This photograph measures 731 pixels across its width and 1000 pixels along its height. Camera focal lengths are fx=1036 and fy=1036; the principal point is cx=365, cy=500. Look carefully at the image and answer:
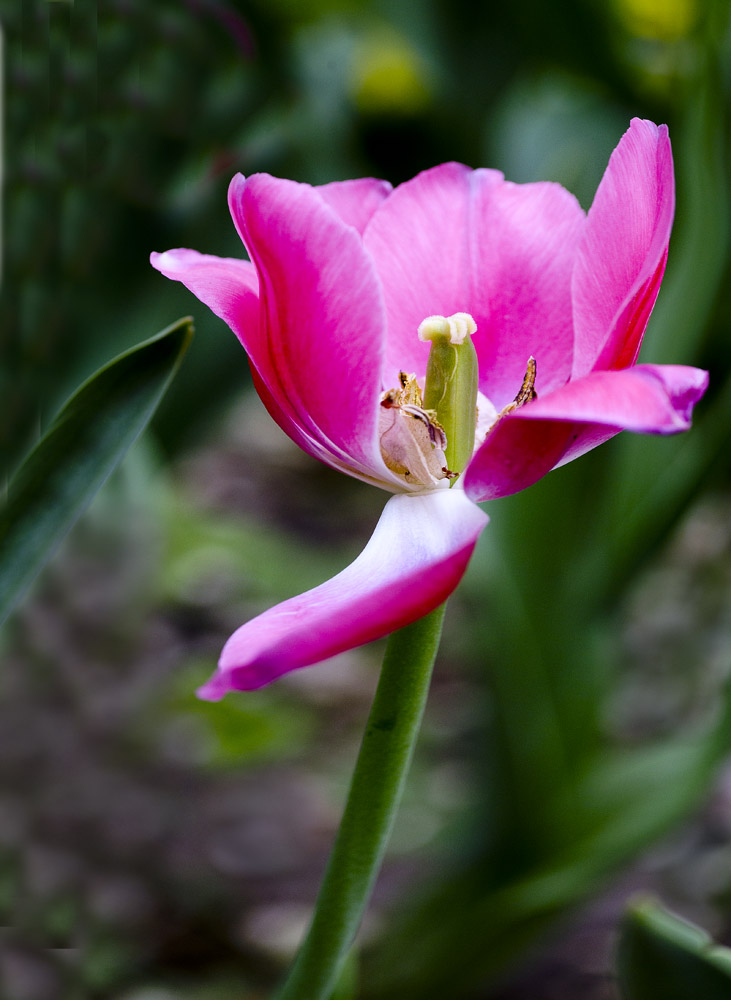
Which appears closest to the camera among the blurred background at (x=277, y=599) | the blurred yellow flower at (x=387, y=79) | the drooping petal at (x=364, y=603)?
the drooping petal at (x=364, y=603)

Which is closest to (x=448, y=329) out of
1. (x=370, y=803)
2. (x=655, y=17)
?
(x=370, y=803)

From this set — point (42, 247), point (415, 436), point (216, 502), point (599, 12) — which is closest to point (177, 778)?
point (42, 247)

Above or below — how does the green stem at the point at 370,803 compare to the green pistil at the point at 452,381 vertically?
below

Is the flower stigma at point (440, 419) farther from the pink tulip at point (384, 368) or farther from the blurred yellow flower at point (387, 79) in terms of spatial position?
the blurred yellow flower at point (387, 79)

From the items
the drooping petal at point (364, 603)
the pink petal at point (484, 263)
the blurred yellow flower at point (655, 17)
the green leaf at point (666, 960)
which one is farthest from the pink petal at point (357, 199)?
the blurred yellow flower at point (655, 17)

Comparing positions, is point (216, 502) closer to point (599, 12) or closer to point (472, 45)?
point (472, 45)

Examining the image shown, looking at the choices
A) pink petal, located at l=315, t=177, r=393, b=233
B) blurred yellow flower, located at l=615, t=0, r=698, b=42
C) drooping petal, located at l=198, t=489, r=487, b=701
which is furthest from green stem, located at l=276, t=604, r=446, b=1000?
blurred yellow flower, located at l=615, t=0, r=698, b=42

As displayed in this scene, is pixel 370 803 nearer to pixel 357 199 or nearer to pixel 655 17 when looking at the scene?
pixel 357 199

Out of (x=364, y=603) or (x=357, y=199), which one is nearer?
(x=364, y=603)
